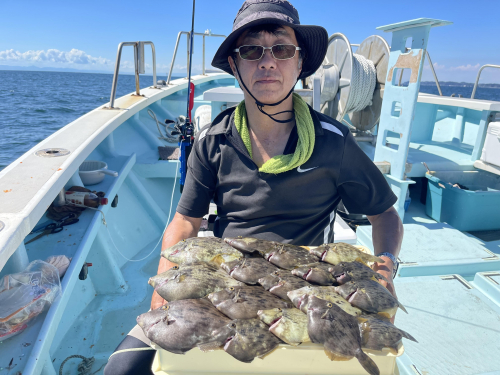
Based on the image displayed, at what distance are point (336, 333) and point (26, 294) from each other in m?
1.77

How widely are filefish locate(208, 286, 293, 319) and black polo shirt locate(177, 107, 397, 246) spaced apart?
2.13 ft

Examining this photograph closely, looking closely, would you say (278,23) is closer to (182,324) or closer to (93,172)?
(182,324)

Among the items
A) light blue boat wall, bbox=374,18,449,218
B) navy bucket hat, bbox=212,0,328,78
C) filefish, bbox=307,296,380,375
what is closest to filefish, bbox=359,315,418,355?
filefish, bbox=307,296,380,375

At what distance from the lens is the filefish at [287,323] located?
1.29 metres

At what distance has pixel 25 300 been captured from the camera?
195 centimetres

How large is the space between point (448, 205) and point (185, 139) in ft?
13.1

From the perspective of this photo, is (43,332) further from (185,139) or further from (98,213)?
(185,139)

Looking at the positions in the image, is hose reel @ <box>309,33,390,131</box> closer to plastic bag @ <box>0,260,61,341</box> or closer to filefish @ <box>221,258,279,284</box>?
filefish @ <box>221,258,279,284</box>

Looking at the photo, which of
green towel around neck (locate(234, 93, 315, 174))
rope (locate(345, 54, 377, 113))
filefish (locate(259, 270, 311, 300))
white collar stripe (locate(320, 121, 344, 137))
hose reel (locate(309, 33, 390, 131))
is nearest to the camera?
filefish (locate(259, 270, 311, 300))

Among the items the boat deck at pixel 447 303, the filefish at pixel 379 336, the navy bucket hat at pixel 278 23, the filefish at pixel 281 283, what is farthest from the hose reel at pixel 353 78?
the filefish at pixel 379 336

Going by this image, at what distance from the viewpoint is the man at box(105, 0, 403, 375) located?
2035 millimetres

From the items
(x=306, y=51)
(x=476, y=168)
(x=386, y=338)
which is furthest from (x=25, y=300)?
(x=476, y=168)

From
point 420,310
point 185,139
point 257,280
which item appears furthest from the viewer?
point 185,139

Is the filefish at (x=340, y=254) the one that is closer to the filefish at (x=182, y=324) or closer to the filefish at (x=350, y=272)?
the filefish at (x=350, y=272)
